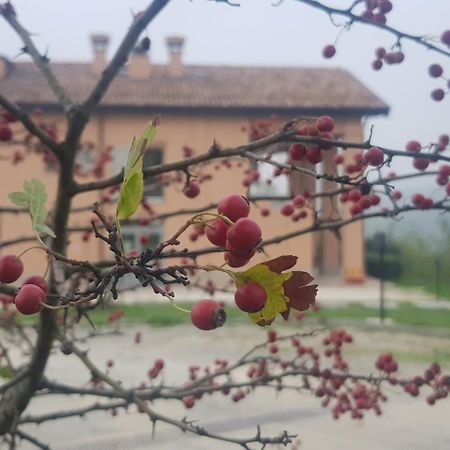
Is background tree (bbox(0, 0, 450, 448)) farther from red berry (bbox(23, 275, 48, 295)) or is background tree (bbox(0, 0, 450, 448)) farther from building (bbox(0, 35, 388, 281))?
building (bbox(0, 35, 388, 281))

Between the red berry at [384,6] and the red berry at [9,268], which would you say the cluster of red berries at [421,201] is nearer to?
the red berry at [384,6]

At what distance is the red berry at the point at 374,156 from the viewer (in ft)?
3.15

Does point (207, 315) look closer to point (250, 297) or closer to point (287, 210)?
point (250, 297)

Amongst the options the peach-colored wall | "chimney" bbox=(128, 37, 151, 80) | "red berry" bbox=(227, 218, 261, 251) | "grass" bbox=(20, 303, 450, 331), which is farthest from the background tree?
"chimney" bbox=(128, 37, 151, 80)

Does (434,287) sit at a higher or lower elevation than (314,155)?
lower

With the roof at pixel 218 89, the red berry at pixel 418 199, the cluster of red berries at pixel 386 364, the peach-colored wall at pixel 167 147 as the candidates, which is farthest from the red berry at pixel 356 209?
the roof at pixel 218 89

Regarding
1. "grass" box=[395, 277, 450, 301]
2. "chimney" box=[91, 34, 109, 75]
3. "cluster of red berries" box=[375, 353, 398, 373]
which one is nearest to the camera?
"cluster of red berries" box=[375, 353, 398, 373]

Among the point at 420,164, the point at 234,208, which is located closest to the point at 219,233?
the point at 234,208

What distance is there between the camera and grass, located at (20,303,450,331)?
24.5 ft

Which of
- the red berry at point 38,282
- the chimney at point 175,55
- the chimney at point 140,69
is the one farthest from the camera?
the chimney at point 175,55

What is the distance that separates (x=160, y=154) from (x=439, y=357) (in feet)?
25.0

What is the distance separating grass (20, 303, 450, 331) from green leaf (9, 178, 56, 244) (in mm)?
6392

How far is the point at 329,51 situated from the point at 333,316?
6901 mm

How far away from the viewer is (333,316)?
Result: 8.15 metres
